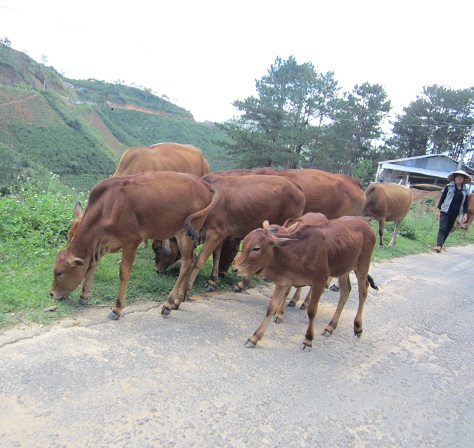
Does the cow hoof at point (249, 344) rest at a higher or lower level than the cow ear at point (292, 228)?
lower

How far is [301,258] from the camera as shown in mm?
4230

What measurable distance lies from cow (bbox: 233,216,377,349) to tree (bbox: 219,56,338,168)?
27.5 meters

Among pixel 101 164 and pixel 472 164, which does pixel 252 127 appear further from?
pixel 472 164

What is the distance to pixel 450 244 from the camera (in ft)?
45.2

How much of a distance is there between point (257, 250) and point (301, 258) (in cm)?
48

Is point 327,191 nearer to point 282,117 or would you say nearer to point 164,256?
point 164,256

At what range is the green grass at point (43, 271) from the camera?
4.24 m

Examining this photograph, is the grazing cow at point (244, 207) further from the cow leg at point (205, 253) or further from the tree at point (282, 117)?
the tree at point (282, 117)

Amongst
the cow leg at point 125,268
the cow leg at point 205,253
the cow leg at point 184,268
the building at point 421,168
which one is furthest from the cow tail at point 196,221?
the building at point 421,168

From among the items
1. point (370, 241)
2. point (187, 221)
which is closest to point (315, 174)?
point (370, 241)

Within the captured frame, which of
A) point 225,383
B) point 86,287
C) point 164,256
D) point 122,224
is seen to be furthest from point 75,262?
point 225,383

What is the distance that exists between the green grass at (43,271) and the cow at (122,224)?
274mm

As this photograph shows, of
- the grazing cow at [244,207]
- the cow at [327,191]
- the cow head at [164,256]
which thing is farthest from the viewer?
the cow at [327,191]

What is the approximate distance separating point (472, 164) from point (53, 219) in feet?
188
